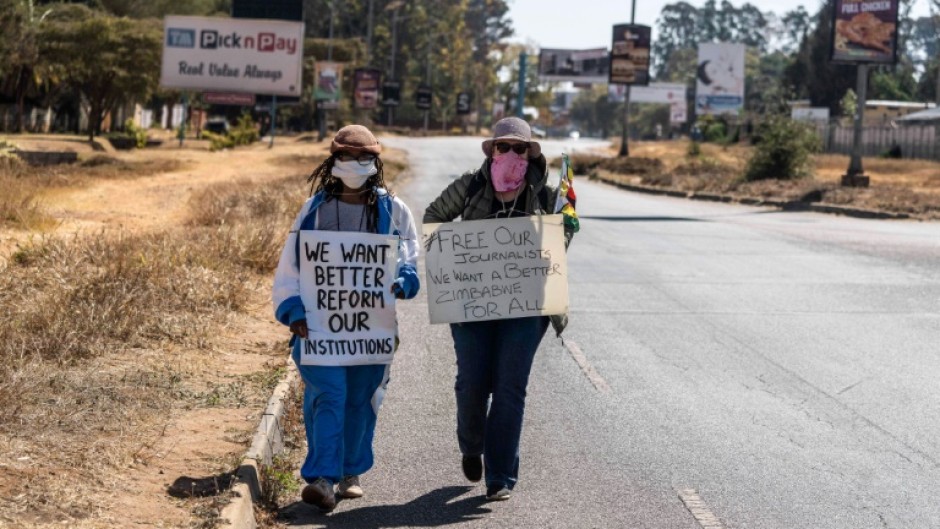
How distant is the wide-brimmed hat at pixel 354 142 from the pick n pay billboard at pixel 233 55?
1972 inches

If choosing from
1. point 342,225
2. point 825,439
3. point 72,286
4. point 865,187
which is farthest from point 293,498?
point 865,187

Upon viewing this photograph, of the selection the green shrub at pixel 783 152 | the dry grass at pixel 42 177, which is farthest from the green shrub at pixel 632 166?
the dry grass at pixel 42 177

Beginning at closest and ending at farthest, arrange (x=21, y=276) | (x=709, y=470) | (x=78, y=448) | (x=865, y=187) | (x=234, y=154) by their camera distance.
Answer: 1. (x=78, y=448)
2. (x=709, y=470)
3. (x=21, y=276)
4. (x=865, y=187)
5. (x=234, y=154)

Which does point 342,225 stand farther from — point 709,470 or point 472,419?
point 709,470

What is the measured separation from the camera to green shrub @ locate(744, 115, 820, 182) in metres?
44.2

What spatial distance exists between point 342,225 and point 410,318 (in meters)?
7.38

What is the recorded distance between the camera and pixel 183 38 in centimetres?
5612

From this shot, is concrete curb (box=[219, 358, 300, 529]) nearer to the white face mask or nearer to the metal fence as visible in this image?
the white face mask

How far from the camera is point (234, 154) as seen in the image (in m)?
58.5

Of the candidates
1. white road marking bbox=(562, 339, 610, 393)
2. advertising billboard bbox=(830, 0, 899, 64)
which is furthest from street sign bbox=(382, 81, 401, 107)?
white road marking bbox=(562, 339, 610, 393)

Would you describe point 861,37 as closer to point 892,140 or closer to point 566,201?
point 892,140

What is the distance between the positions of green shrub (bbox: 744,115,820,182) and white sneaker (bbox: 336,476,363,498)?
128 ft

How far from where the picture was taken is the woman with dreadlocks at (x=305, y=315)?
6395 mm

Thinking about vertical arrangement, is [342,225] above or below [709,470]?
above
